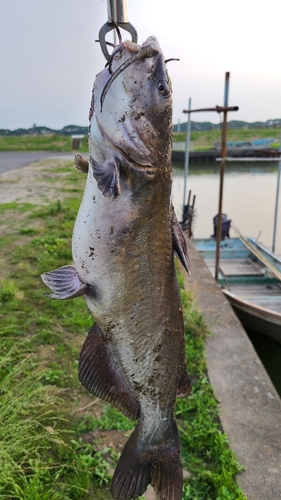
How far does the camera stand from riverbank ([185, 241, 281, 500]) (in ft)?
10.5

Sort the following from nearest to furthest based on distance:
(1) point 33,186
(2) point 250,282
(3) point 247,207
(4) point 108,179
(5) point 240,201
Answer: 1. (4) point 108,179
2. (2) point 250,282
3. (1) point 33,186
4. (3) point 247,207
5. (5) point 240,201

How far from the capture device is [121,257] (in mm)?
1592

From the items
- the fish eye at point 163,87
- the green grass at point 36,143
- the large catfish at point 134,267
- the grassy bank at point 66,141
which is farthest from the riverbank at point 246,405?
the green grass at point 36,143

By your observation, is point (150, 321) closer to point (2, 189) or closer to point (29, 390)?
point (29, 390)

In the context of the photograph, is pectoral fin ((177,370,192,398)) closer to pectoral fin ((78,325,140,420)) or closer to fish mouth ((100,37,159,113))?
pectoral fin ((78,325,140,420))

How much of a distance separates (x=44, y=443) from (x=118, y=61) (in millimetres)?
2982

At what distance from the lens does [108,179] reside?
4.79ft

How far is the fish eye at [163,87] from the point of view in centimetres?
146

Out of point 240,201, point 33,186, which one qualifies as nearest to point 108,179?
point 33,186

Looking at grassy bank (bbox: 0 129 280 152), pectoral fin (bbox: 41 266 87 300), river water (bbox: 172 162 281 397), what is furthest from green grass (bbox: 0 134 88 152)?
pectoral fin (bbox: 41 266 87 300)

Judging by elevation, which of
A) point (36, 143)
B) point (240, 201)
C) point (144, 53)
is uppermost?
point (36, 143)

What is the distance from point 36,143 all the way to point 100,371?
159ft

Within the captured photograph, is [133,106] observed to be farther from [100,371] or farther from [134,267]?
[100,371]

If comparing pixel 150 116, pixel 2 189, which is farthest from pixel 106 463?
pixel 2 189
